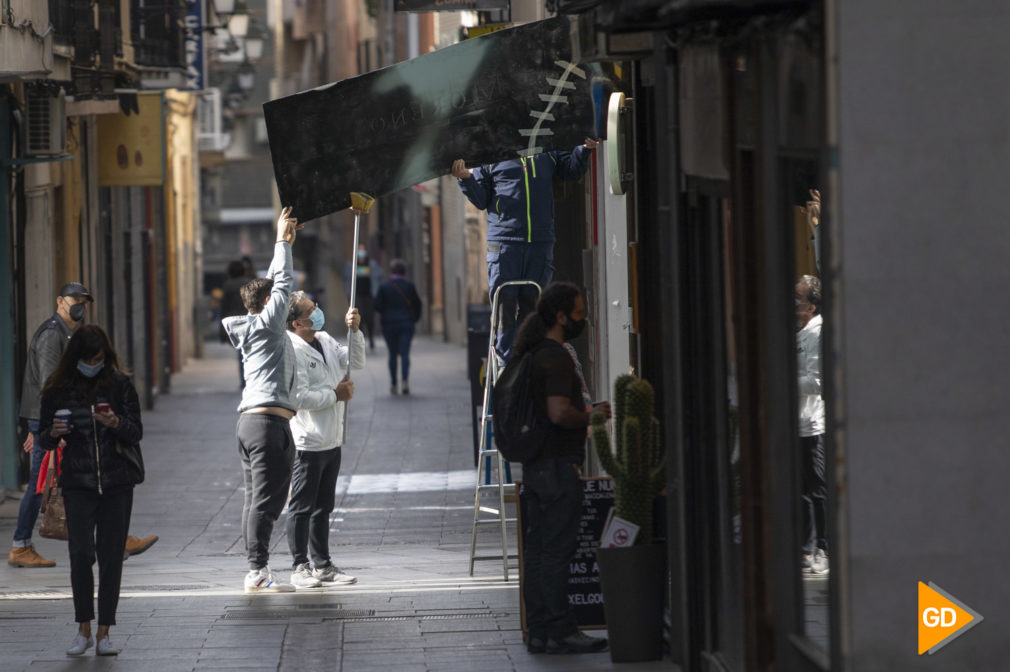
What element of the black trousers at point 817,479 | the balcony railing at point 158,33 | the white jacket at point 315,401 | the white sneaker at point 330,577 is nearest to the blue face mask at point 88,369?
the white jacket at point 315,401

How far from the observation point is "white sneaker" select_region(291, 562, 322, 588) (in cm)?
1099

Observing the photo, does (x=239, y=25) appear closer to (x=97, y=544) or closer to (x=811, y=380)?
(x=811, y=380)

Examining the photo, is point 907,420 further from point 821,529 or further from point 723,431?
point 821,529

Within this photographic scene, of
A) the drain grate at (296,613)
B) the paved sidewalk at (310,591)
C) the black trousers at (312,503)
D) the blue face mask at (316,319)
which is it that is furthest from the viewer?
the blue face mask at (316,319)

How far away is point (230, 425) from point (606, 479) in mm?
13728

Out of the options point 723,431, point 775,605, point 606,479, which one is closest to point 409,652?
point 606,479

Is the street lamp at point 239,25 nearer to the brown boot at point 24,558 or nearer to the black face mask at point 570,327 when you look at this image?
the brown boot at point 24,558

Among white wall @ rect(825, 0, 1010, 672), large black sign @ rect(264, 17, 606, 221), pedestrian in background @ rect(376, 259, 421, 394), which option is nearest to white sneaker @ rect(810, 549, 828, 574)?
white wall @ rect(825, 0, 1010, 672)

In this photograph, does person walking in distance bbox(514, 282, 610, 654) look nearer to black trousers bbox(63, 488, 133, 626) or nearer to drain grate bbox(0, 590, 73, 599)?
black trousers bbox(63, 488, 133, 626)

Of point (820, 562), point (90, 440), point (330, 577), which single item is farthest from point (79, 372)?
point (820, 562)

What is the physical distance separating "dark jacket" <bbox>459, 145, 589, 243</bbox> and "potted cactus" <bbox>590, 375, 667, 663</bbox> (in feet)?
10.5

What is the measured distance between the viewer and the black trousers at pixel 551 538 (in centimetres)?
868

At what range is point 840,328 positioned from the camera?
19.6 ft

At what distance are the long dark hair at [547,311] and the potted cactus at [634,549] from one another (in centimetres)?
48
